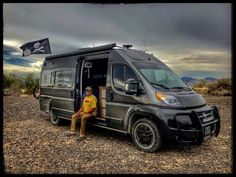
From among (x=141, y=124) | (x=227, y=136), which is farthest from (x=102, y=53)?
(x=227, y=136)

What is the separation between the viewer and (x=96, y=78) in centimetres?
834

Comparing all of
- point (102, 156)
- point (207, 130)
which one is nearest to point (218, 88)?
point (207, 130)

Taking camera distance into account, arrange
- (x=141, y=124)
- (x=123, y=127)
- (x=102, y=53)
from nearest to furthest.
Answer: (x=141, y=124), (x=123, y=127), (x=102, y=53)

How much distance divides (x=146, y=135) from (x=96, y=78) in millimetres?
3430

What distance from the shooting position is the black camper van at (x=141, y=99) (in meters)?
5.23

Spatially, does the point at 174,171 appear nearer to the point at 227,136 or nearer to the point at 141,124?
the point at 141,124

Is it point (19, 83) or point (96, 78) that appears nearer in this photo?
point (96, 78)

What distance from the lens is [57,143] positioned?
6324 millimetres

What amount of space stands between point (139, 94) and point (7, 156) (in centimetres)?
326

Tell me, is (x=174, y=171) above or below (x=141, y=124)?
below

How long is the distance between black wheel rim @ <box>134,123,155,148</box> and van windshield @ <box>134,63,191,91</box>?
100 cm

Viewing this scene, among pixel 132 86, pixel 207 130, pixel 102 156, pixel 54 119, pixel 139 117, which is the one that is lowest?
pixel 102 156

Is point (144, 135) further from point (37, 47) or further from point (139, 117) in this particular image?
point (37, 47)

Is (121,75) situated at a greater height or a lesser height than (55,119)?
greater
